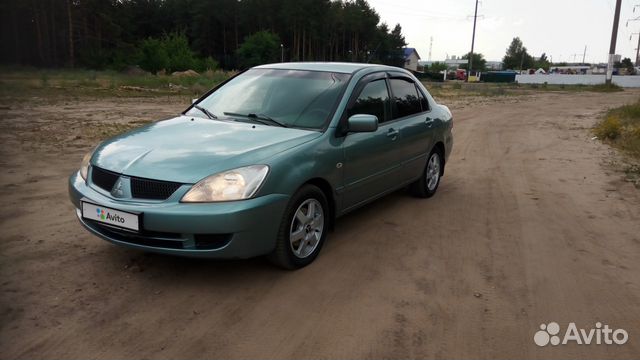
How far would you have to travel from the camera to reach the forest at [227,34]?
181ft

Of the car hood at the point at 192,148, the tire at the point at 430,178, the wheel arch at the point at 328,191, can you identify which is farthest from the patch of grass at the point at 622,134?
the car hood at the point at 192,148

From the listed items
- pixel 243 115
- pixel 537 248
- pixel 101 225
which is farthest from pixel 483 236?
pixel 101 225

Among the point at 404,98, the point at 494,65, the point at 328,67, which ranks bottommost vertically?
the point at 404,98

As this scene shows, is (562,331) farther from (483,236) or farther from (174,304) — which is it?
(174,304)

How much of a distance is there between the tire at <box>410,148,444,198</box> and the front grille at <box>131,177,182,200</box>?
141 inches

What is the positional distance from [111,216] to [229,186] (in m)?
0.85

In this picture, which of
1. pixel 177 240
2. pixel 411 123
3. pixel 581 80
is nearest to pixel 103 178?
pixel 177 240

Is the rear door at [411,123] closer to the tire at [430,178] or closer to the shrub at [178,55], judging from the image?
the tire at [430,178]

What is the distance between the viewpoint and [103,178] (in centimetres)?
381

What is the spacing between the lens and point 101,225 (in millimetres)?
3717

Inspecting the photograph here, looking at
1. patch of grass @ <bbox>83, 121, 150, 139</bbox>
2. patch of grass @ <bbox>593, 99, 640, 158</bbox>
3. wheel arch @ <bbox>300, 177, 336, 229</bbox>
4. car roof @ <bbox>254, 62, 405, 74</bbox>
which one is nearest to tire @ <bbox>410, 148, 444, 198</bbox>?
car roof @ <bbox>254, 62, 405, 74</bbox>

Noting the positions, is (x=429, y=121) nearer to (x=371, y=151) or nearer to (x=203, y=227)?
(x=371, y=151)

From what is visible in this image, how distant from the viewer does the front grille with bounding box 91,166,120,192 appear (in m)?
3.72

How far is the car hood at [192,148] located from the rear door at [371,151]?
54cm
